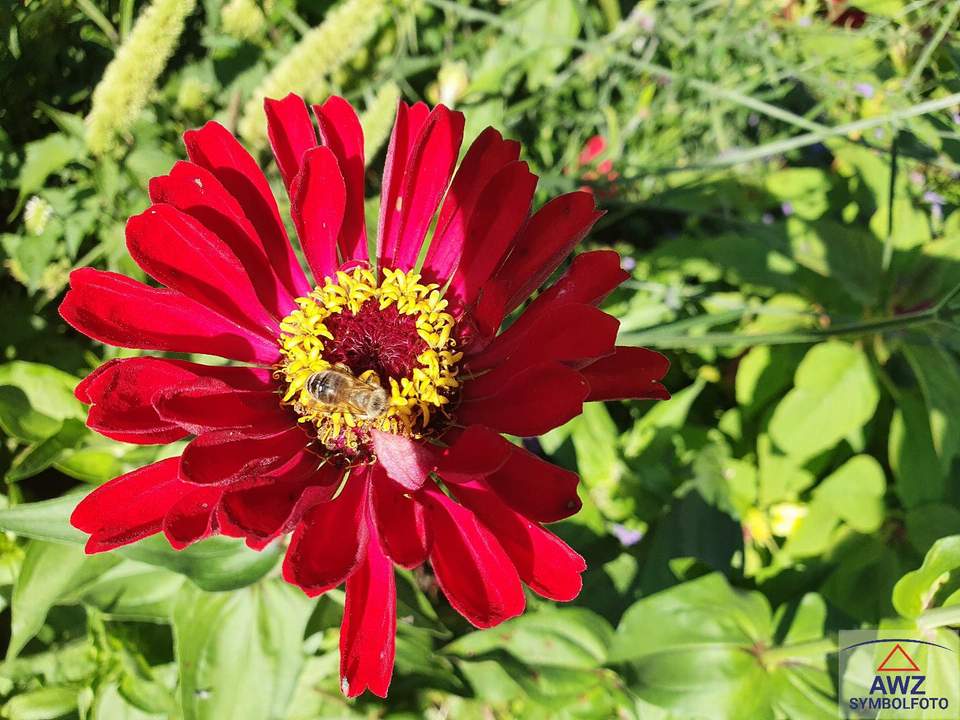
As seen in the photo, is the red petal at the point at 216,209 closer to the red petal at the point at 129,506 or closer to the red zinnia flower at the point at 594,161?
the red petal at the point at 129,506

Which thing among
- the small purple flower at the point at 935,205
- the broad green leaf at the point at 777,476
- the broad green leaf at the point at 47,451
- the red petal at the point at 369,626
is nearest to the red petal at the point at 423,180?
the red petal at the point at 369,626

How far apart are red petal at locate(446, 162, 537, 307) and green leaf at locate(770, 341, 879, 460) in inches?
32.9

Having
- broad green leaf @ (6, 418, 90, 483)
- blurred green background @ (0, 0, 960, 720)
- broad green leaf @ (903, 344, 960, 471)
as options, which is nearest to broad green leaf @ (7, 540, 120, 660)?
blurred green background @ (0, 0, 960, 720)

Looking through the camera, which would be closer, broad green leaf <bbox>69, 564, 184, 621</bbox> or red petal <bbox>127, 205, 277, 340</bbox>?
red petal <bbox>127, 205, 277, 340</bbox>

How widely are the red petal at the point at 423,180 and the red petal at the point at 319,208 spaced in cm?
10

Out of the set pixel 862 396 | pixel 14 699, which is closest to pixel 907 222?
pixel 862 396

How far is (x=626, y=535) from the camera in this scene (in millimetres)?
1542

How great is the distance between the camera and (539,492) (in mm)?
800

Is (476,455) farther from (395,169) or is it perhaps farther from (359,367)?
(395,169)

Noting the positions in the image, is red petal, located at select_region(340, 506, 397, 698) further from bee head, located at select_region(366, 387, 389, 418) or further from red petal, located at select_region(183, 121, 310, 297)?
red petal, located at select_region(183, 121, 310, 297)

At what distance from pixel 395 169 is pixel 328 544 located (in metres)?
0.54

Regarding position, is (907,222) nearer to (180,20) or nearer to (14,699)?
(180,20)

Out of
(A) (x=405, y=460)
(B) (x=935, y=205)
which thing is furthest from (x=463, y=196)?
(B) (x=935, y=205)

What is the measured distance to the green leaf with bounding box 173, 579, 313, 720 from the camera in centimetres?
105
